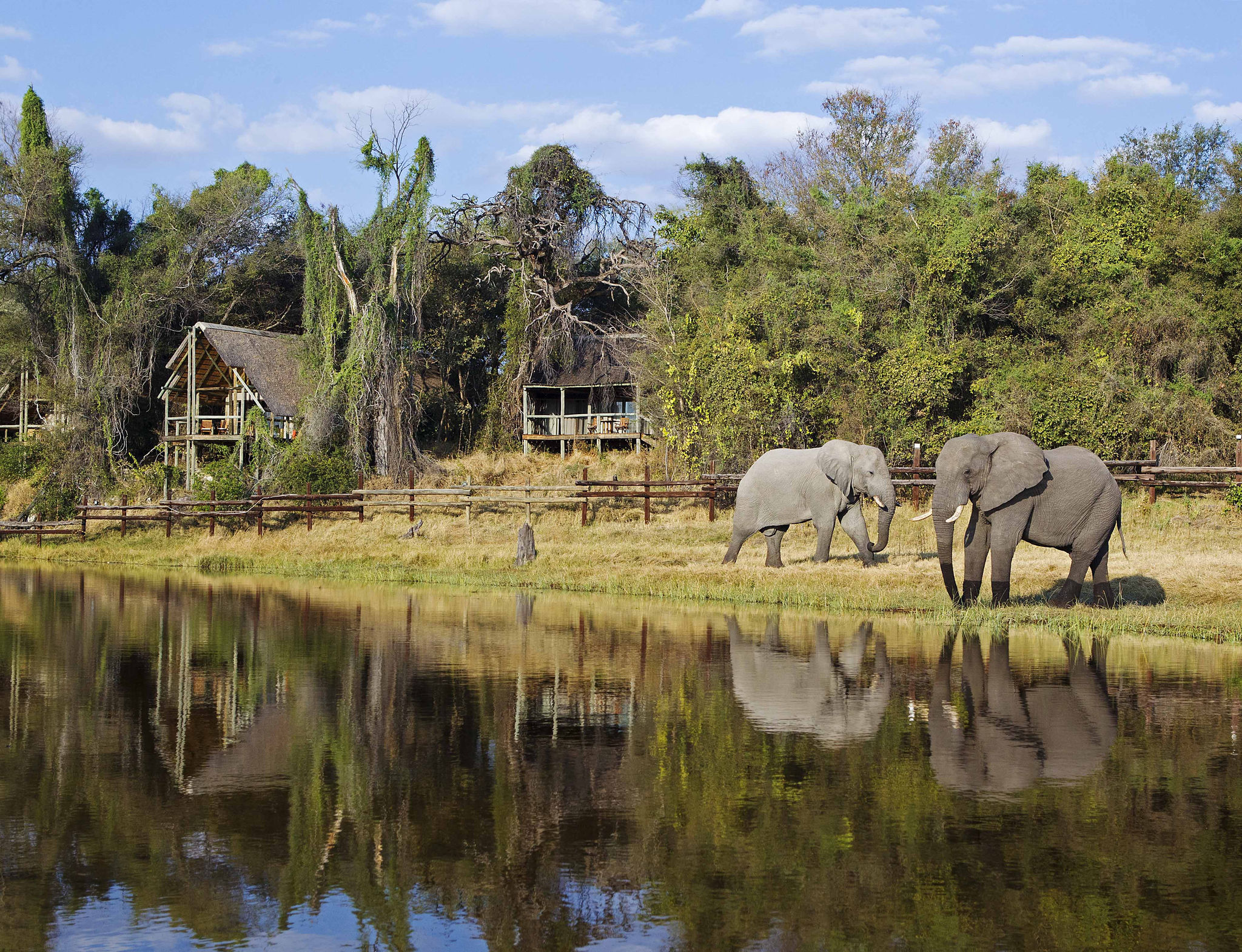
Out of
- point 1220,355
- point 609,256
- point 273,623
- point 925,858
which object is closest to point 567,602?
point 273,623

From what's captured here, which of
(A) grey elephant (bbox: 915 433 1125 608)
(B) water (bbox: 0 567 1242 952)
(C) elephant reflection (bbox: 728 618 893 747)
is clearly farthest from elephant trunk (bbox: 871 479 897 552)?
(B) water (bbox: 0 567 1242 952)

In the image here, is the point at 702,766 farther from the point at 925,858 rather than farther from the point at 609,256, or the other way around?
the point at 609,256

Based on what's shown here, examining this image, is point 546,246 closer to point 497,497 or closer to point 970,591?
point 497,497

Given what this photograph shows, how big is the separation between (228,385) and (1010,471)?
109 ft

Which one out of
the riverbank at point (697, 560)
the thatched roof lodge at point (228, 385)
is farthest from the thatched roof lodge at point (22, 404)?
the riverbank at point (697, 560)

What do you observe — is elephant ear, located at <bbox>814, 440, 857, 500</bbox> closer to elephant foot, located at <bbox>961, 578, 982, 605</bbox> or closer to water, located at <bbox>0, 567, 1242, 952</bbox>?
elephant foot, located at <bbox>961, 578, 982, 605</bbox>

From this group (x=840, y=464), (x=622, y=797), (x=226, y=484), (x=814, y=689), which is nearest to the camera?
(x=622, y=797)

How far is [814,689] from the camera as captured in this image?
1187 cm

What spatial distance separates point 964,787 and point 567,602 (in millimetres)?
11989

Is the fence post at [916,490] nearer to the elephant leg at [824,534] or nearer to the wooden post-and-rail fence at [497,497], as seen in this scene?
the wooden post-and-rail fence at [497,497]

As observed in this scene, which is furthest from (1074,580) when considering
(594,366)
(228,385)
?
(228,385)

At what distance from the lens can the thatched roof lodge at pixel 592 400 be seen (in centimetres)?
4378

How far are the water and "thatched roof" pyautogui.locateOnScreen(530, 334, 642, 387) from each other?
2963cm

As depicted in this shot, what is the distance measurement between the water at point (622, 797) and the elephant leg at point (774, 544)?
7818 mm
